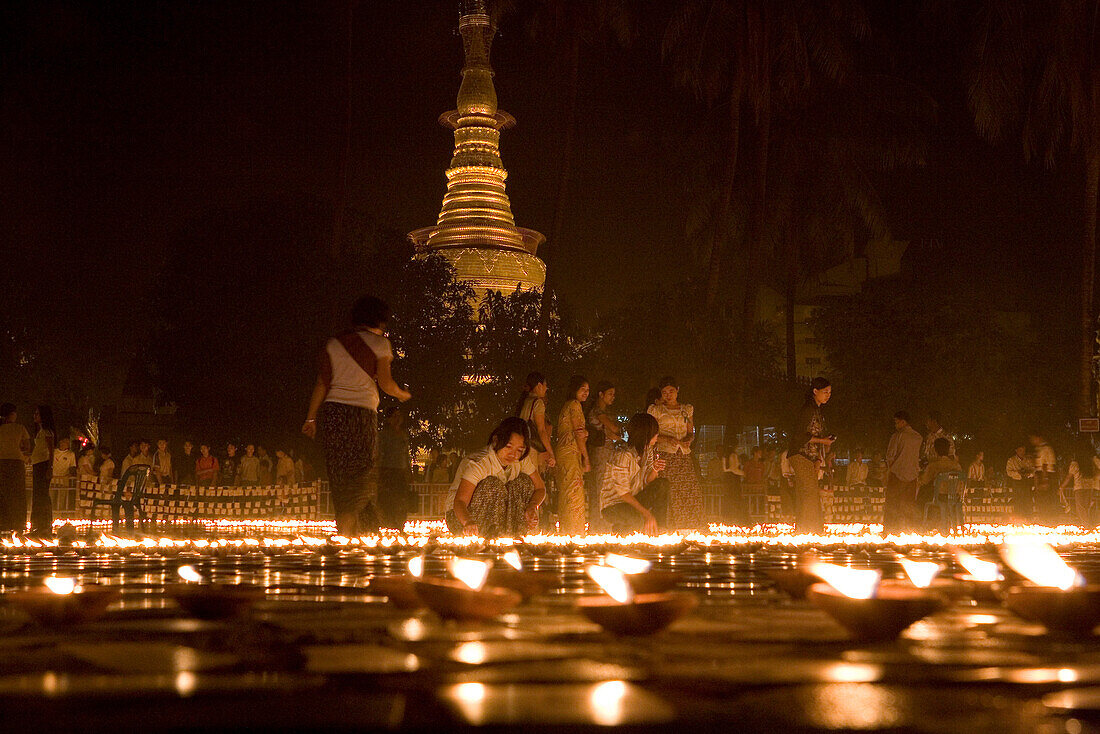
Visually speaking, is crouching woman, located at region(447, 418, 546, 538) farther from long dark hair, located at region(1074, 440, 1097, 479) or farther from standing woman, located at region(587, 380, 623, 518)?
long dark hair, located at region(1074, 440, 1097, 479)

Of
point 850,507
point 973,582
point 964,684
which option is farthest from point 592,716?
point 850,507

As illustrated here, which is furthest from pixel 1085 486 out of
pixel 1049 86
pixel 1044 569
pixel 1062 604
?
pixel 1062 604

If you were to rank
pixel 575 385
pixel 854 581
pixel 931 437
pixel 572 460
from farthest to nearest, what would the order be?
pixel 931 437, pixel 572 460, pixel 575 385, pixel 854 581

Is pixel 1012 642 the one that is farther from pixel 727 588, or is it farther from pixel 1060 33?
pixel 1060 33

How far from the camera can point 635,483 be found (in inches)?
472

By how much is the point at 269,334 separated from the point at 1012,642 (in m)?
27.6

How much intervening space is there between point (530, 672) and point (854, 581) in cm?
110

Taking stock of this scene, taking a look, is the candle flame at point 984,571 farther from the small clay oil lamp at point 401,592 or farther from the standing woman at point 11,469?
the standing woman at point 11,469

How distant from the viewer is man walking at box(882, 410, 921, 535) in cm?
1534

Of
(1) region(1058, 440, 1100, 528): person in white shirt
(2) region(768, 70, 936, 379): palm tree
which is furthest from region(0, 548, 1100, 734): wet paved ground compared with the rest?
(2) region(768, 70, 936, 379): palm tree

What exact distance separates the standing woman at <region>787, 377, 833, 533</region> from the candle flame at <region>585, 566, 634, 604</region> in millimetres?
9291

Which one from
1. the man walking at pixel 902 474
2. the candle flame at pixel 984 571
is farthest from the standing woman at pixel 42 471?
the candle flame at pixel 984 571

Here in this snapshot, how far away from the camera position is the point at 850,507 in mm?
21266

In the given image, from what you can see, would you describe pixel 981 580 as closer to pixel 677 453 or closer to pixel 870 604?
pixel 870 604
